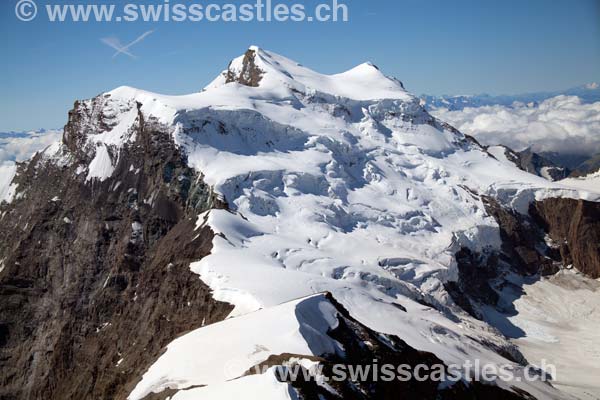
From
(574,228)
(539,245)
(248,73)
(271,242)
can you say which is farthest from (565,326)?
(248,73)

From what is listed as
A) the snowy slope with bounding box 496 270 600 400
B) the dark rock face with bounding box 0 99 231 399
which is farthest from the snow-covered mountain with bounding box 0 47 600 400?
the snowy slope with bounding box 496 270 600 400

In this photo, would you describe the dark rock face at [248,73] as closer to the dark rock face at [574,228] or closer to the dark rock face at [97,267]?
the dark rock face at [97,267]

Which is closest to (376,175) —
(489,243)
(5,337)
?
Result: (489,243)

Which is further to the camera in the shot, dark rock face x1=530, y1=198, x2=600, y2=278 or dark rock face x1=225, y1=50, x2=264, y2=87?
dark rock face x1=225, y1=50, x2=264, y2=87

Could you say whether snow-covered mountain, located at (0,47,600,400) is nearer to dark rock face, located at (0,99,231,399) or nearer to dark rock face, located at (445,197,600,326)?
dark rock face, located at (0,99,231,399)

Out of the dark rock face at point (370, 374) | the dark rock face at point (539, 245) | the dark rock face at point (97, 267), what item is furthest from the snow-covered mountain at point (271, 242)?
the dark rock face at point (539, 245)
